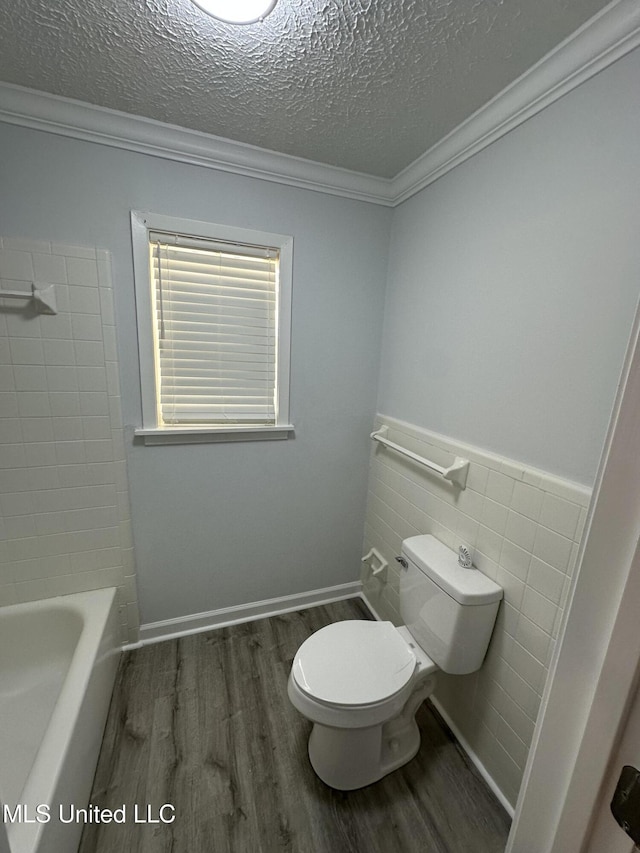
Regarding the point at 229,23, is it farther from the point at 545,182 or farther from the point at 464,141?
the point at 545,182

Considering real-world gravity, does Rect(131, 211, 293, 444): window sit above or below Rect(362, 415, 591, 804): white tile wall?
above

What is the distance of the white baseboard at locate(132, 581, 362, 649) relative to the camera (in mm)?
1786

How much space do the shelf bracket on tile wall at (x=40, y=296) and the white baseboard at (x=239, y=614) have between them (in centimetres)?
152

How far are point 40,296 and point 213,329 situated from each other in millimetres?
626

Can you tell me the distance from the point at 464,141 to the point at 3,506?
7.40 feet

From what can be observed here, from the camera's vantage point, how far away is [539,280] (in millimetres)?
1050

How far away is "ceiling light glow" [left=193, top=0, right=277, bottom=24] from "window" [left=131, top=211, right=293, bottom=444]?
26.2 inches

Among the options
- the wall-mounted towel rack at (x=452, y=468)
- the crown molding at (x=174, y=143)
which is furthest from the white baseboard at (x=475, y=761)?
the crown molding at (x=174, y=143)

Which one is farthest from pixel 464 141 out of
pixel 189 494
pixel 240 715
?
pixel 240 715

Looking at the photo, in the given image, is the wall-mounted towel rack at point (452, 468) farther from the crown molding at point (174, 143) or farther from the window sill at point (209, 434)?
the crown molding at point (174, 143)

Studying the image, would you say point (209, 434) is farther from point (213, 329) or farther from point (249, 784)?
point (249, 784)

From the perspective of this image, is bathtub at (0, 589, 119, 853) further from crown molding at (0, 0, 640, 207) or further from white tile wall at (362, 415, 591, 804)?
crown molding at (0, 0, 640, 207)

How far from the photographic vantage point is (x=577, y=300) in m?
0.95

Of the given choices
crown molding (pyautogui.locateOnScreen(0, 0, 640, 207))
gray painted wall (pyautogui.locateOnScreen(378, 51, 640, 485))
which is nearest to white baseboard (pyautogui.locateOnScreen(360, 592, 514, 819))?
gray painted wall (pyautogui.locateOnScreen(378, 51, 640, 485))
